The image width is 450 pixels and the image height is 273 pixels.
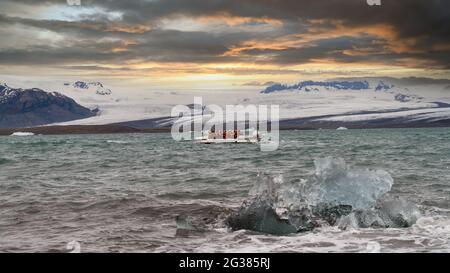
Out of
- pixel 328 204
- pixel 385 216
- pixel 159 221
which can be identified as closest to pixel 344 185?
pixel 328 204

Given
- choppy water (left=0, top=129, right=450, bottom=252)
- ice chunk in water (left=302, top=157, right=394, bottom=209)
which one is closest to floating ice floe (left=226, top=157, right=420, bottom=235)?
ice chunk in water (left=302, top=157, right=394, bottom=209)

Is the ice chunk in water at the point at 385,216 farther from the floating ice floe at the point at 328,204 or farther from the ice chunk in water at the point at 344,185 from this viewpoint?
the ice chunk in water at the point at 344,185

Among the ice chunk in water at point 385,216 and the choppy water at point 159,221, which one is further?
the ice chunk in water at point 385,216

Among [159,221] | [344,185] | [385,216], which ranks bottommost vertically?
[159,221]

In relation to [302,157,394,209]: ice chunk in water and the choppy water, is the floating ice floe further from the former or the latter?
the choppy water

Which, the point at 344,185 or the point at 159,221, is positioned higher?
the point at 344,185

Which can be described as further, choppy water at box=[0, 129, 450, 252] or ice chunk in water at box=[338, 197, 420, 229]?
ice chunk in water at box=[338, 197, 420, 229]

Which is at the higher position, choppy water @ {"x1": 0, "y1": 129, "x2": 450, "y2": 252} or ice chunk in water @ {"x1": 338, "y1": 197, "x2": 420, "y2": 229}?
ice chunk in water @ {"x1": 338, "y1": 197, "x2": 420, "y2": 229}

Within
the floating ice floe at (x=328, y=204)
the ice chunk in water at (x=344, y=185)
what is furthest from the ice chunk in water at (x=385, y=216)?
the ice chunk in water at (x=344, y=185)

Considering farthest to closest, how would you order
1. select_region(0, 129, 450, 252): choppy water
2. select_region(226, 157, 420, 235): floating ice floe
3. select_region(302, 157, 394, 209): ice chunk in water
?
select_region(302, 157, 394, 209): ice chunk in water, select_region(226, 157, 420, 235): floating ice floe, select_region(0, 129, 450, 252): choppy water

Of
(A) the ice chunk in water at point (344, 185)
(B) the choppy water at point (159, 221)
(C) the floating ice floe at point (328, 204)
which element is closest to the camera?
(B) the choppy water at point (159, 221)

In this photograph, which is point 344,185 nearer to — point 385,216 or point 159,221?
point 385,216

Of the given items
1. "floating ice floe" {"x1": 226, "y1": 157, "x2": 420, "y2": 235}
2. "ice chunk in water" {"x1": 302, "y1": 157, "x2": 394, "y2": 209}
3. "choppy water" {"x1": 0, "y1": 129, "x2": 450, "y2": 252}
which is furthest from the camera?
"ice chunk in water" {"x1": 302, "y1": 157, "x2": 394, "y2": 209}
